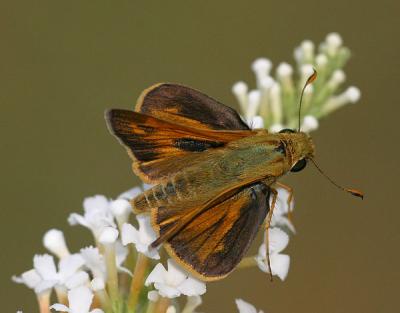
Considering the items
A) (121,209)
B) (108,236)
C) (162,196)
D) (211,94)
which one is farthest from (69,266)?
(211,94)

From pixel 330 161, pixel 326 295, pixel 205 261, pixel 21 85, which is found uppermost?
pixel 21 85

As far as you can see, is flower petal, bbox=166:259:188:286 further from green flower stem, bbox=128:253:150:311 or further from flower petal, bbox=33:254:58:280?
flower petal, bbox=33:254:58:280

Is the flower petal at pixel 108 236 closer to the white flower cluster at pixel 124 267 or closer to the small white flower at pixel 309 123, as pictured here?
the white flower cluster at pixel 124 267

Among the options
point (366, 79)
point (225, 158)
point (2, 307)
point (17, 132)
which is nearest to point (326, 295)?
point (366, 79)

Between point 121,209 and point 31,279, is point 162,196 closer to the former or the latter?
point 121,209

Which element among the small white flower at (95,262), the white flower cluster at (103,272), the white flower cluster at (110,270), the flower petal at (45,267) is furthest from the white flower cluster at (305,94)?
Answer: the flower petal at (45,267)

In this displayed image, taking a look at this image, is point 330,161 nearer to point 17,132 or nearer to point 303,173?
point 303,173

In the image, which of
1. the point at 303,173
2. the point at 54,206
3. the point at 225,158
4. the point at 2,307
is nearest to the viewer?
the point at 225,158

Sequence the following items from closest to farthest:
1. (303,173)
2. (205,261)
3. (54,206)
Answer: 1. (205,261)
2. (54,206)
3. (303,173)
